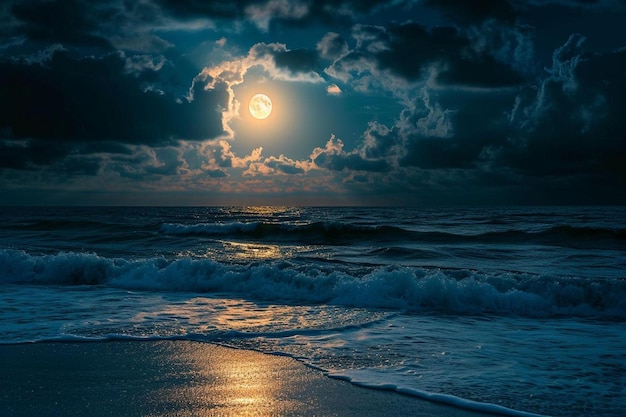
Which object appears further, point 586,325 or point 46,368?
point 586,325

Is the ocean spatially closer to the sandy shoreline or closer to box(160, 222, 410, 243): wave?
the sandy shoreline

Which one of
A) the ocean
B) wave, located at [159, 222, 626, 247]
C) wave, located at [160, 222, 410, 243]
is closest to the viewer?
the ocean

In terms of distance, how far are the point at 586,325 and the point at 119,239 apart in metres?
24.3

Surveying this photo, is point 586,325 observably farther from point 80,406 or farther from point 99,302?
point 99,302

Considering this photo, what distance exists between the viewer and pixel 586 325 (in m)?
9.17

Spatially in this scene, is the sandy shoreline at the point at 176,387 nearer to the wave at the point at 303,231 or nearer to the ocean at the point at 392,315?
the ocean at the point at 392,315

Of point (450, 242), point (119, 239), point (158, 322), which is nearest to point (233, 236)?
point (119, 239)

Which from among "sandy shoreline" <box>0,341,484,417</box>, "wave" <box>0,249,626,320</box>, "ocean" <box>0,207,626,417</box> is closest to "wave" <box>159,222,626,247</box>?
"ocean" <box>0,207,626,417</box>

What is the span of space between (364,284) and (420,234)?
17.7m

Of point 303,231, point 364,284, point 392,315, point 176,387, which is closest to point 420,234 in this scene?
point 303,231

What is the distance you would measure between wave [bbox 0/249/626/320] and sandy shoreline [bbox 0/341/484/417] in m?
5.25

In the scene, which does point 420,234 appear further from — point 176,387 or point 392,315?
point 176,387

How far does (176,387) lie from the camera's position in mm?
5203

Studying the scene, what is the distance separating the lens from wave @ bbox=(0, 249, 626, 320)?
10852 mm
